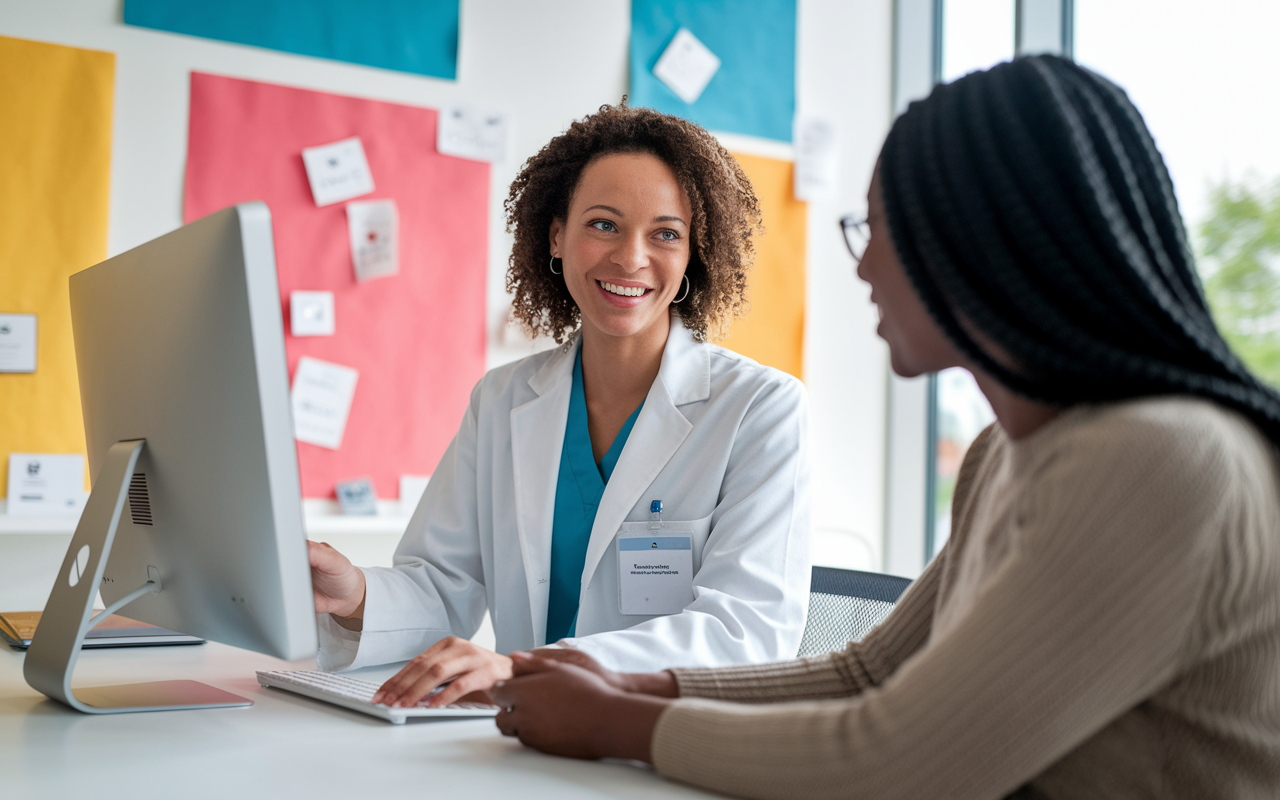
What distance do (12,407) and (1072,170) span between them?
2199mm

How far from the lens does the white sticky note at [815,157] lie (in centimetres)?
300

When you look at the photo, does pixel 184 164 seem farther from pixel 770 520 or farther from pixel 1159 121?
pixel 1159 121

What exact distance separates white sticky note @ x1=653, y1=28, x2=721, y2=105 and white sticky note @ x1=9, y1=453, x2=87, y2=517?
5.96 feet

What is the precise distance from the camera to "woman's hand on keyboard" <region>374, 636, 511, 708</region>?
102 centimetres

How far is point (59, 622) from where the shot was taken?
40.1 inches

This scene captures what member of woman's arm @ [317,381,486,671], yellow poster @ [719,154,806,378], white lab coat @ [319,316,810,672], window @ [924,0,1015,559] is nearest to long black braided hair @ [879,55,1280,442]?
white lab coat @ [319,316,810,672]

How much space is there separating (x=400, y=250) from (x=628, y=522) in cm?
127

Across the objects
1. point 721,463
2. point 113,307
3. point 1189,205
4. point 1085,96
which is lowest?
point 721,463

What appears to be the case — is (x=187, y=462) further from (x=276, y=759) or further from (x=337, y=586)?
(x=337, y=586)

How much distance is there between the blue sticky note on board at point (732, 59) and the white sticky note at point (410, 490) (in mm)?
1230

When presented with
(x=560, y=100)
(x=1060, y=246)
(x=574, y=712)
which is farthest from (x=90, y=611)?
(x=560, y=100)

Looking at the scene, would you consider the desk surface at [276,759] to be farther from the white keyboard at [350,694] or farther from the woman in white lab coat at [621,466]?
the woman in white lab coat at [621,466]

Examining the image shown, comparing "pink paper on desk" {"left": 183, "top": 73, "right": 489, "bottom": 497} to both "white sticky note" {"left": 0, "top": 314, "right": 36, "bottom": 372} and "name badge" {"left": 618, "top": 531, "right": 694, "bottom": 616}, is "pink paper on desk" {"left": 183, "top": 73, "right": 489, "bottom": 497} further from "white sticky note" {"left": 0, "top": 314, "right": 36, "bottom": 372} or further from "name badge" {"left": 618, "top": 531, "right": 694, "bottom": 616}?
"name badge" {"left": 618, "top": 531, "right": 694, "bottom": 616}

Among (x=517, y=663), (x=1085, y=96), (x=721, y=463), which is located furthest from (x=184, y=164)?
(x=1085, y=96)
